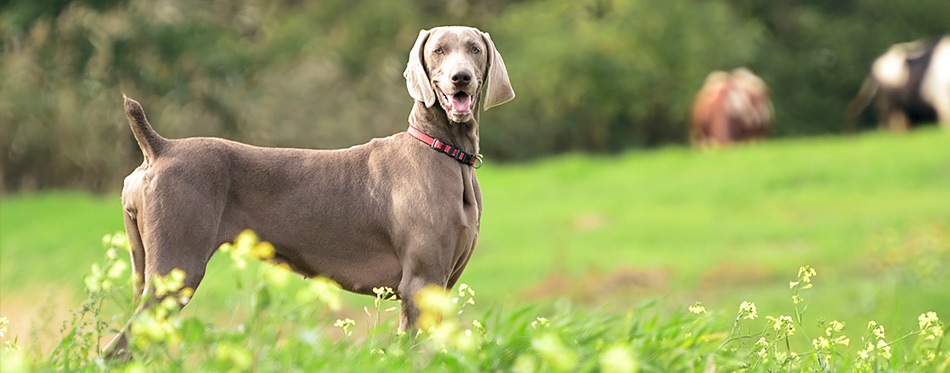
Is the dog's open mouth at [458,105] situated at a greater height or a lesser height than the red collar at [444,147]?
greater

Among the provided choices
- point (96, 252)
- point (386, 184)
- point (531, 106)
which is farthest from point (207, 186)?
point (531, 106)

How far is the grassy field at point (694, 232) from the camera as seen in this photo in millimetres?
14102

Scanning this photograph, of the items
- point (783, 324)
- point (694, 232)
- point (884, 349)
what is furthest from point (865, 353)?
point (694, 232)

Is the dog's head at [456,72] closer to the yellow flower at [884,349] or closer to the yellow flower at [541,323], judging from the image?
the yellow flower at [541,323]

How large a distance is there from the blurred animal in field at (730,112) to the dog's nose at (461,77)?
1855 cm

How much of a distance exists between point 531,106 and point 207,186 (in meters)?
21.8

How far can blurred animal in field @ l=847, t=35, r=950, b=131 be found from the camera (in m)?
24.4

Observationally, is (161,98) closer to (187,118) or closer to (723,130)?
(187,118)

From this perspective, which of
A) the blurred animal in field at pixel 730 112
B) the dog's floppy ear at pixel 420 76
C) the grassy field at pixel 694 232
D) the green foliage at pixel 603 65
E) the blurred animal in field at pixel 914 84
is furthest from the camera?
the green foliage at pixel 603 65

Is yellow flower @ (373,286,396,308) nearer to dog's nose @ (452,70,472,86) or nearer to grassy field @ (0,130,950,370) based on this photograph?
dog's nose @ (452,70,472,86)

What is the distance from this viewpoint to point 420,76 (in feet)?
14.9

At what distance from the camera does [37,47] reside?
2200 centimetres

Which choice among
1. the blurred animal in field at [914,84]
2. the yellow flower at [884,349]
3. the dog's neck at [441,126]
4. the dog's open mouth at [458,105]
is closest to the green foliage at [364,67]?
the blurred animal in field at [914,84]

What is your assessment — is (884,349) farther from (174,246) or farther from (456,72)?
(174,246)
